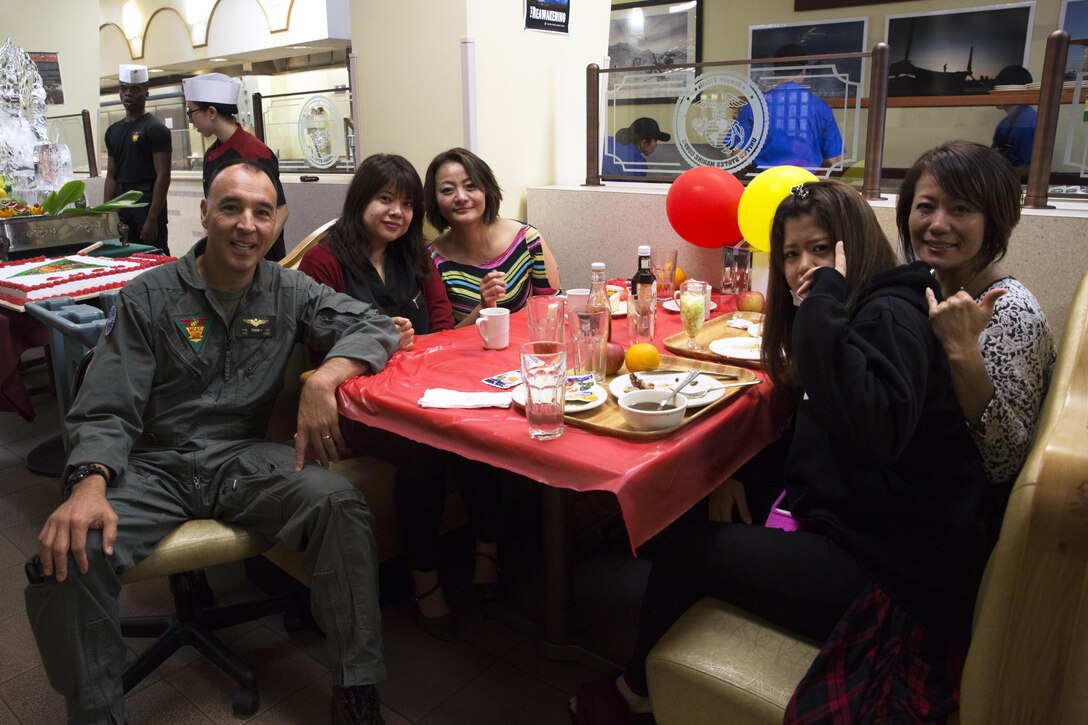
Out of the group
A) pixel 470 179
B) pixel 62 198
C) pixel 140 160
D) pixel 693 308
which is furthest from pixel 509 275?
pixel 140 160

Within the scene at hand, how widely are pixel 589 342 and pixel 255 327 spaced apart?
2.74 feet

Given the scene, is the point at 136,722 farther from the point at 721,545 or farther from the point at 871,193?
the point at 871,193

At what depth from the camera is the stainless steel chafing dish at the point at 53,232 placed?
3434 mm

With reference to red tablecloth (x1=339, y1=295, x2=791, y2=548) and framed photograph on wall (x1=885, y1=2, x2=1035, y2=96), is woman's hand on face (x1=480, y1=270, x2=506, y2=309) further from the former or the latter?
framed photograph on wall (x1=885, y1=2, x2=1035, y2=96)

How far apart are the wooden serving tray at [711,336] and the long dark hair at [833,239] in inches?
8.0

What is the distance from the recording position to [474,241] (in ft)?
9.11

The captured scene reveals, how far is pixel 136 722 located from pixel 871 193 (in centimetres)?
273

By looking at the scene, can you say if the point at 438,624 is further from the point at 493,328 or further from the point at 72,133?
the point at 72,133

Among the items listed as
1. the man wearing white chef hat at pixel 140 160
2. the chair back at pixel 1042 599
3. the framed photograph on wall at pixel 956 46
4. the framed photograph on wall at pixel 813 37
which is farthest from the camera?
the framed photograph on wall at pixel 813 37

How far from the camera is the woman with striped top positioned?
8.83ft

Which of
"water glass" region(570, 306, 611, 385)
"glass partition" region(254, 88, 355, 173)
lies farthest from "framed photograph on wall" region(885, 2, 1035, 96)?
"water glass" region(570, 306, 611, 385)

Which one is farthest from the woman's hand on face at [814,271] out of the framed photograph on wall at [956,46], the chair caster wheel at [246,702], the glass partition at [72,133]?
the glass partition at [72,133]

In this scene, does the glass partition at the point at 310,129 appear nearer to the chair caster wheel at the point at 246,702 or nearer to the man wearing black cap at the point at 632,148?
the man wearing black cap at the point at 632,148

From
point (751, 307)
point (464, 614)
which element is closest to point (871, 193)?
point (751, 307)
